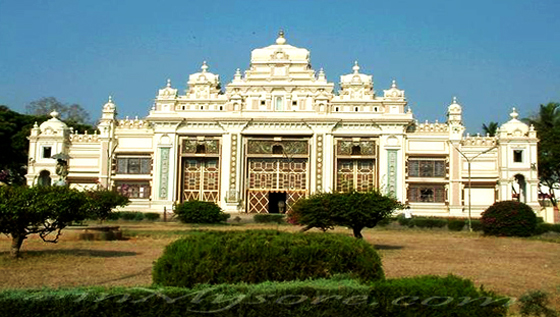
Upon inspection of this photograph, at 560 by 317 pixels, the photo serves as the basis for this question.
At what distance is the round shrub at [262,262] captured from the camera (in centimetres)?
873

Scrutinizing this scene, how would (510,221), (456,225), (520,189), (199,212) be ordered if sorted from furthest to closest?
(520,189) < (199,212) < (456,225) < (510,221)

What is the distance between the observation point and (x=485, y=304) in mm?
7668

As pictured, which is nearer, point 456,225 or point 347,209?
point 347,209

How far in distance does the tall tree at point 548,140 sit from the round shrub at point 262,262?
173ft

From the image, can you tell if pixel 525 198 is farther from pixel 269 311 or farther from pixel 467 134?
pixel 269 311

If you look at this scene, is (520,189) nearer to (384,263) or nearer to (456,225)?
(456,225)

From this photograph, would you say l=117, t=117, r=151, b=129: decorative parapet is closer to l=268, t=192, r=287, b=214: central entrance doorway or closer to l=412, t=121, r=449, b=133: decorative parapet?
l=268, t=192, r=287, b=214: central entrance doorway

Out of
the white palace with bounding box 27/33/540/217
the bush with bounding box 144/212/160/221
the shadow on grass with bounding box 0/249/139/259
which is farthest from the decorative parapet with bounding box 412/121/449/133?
the shadow on grass with bounding box 0/249/139/259

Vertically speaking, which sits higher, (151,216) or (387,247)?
(151,216)

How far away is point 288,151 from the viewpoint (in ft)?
174

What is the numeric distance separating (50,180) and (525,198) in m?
38.2

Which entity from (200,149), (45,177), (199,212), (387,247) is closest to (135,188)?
(200,149)

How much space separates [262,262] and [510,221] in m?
25.8

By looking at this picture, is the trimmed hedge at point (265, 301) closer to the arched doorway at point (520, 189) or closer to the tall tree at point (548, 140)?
the arched doorway at point (520, 189)
